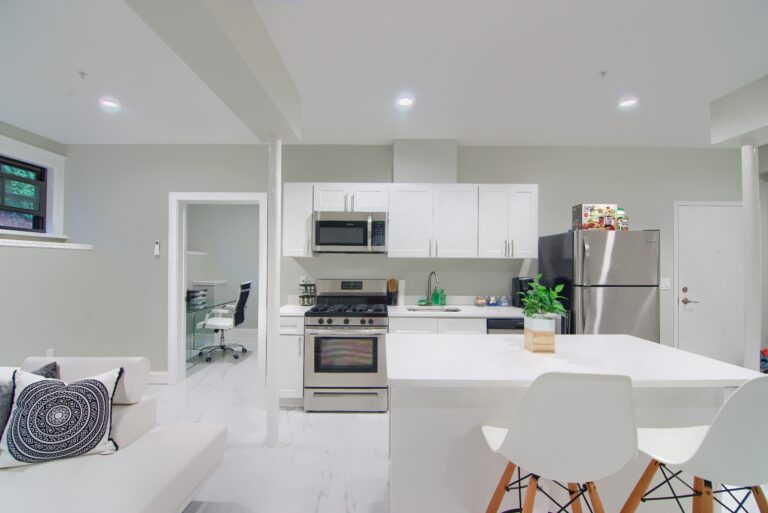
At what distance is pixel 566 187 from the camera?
3.71 metres

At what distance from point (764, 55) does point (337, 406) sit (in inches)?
154

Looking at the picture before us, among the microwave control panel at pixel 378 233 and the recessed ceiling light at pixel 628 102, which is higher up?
the recessed ceiling light at pixel 628 102

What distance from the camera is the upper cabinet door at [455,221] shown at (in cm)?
336

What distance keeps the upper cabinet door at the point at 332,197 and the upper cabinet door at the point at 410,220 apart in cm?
45

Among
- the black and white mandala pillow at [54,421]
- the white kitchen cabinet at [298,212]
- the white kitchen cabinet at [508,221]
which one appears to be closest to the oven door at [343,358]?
the white kitchen cabinet at [298,212]

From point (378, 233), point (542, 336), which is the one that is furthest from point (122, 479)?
point (378, 233)

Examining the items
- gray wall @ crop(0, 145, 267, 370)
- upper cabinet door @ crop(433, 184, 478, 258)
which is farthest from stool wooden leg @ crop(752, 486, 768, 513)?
gray wall @ crop(0, 145, 267, 370)

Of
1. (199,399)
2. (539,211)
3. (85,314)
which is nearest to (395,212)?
(539,211)

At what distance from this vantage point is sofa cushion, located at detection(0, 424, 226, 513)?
126 cm

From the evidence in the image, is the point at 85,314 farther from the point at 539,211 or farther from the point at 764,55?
the point at 764,55

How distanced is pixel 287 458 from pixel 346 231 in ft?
6.30

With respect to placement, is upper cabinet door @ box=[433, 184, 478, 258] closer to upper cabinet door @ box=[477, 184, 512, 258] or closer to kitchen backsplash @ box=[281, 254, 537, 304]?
upper cabinet door @ box=[477, 184, 512, 258]

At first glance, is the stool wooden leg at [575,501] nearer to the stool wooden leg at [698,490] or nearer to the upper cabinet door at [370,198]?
the stool wooden leg at [698,490]

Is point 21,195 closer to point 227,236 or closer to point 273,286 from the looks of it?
point 227,236
